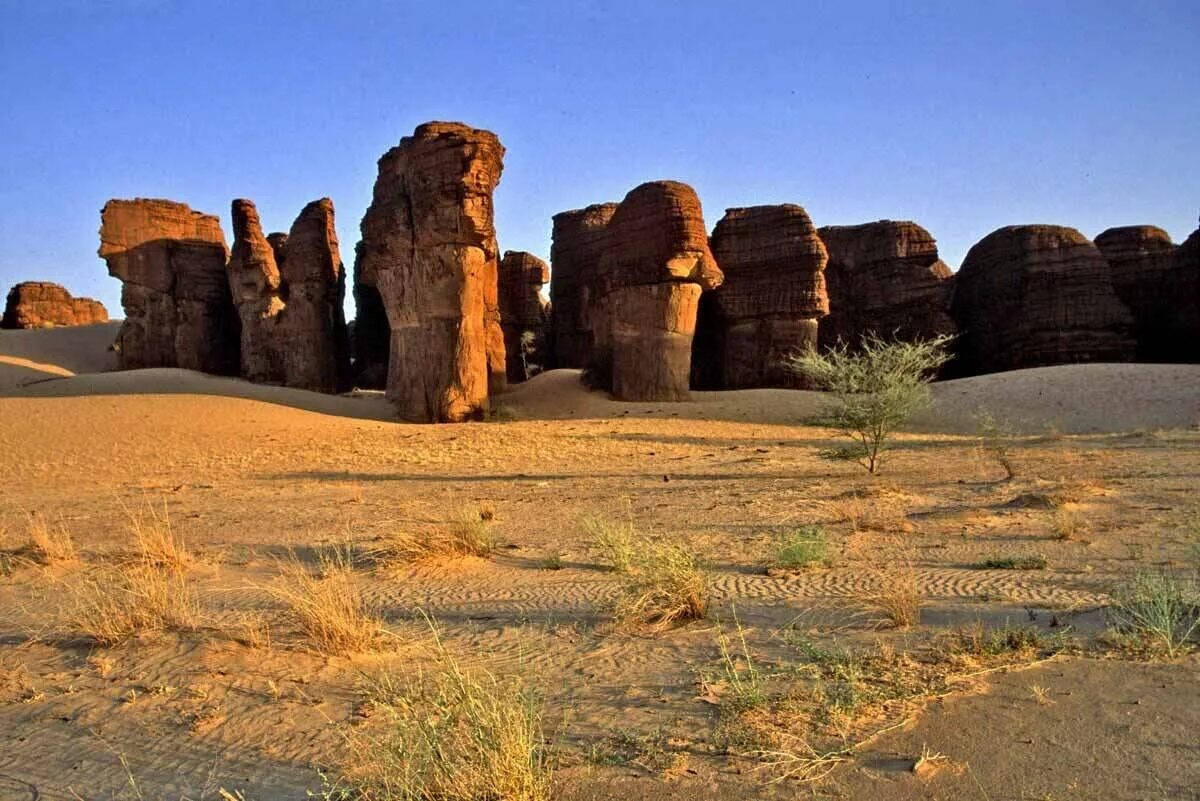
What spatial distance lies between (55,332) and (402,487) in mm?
37323

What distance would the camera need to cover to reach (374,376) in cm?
3108

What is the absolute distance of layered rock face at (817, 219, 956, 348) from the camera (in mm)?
27953

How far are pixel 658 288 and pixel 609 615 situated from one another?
16.8m

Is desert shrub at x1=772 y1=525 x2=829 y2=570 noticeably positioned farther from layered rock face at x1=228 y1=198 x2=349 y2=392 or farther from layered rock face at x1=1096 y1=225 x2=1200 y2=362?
layered rock face at x1=1096 y1=225 x2=1200 y2=362

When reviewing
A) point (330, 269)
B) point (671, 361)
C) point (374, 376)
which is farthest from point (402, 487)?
point (374, 376)

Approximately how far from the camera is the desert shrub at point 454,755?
2480mm

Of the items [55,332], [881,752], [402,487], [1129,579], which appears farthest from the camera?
[55,332]

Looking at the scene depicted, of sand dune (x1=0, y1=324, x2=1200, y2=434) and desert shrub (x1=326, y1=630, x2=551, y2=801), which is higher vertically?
sand dune (x1=0, y1=324, x2=1200, y2=434)

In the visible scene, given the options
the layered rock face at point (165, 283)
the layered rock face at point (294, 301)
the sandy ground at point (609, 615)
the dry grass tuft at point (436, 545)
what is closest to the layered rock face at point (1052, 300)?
the sandy ground at point (609, 615)

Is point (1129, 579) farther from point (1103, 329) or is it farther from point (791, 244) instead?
point (1103, 329)

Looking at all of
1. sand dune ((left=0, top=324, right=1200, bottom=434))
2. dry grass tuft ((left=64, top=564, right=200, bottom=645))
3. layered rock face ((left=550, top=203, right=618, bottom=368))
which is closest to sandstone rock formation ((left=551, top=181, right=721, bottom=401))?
sand dune ((left=0, top=324, right=1200, bottom=434))

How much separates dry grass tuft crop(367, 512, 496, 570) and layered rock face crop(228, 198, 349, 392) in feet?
70.4

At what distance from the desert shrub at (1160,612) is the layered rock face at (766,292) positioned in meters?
20.3

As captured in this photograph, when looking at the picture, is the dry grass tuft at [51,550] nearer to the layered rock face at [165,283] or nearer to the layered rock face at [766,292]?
the layered rock face at [766,292]
